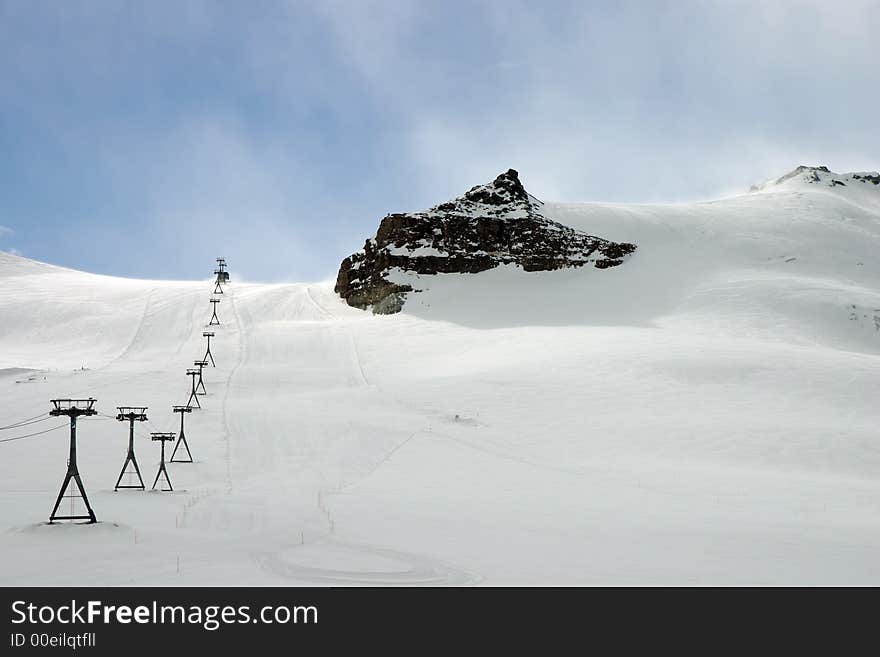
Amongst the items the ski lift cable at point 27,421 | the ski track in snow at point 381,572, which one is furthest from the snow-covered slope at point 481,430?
the ski lift cable at point 27,421

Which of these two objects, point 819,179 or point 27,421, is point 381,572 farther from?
point 819,179

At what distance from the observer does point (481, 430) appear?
24375mm

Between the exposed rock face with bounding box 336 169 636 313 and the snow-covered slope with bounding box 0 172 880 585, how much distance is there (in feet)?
6.42

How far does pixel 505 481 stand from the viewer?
18016mm

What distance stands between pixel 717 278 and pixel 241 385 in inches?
1446

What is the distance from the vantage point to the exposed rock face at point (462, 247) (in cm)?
5856

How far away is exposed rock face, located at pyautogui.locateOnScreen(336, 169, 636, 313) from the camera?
58562mm

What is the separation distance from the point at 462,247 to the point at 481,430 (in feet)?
123

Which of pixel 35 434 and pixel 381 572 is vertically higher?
pixel 35 434

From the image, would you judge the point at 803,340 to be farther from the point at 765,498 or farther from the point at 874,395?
the point at 765,498

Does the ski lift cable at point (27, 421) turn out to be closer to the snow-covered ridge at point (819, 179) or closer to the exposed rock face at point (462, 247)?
the exposed rock face at point (462, 247)

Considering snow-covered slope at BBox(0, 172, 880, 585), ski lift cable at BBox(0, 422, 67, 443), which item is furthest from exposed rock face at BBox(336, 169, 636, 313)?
ski lift cable at BBox(0, 422, 67, 443)

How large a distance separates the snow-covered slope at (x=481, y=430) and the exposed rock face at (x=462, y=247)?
6.42ft

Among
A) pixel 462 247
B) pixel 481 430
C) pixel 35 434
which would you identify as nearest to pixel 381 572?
pixel 481 430
